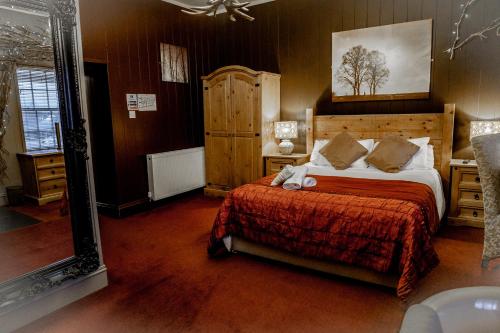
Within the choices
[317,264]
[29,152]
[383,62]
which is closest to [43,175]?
[29,152]

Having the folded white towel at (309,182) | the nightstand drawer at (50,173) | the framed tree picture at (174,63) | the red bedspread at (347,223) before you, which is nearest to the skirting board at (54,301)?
the nightstand drawer at (50,173)

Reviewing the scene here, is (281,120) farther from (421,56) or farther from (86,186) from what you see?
(86,186)

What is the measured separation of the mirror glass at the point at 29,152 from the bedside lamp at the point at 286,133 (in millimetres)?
3048

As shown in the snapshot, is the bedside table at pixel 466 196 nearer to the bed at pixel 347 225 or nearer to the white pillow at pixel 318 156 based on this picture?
the bed at pixel 347 225

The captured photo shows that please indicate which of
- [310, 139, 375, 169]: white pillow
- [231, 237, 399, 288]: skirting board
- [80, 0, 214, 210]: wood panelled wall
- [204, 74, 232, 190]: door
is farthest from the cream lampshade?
[80, 0, 214, 210]: wood panelled wall

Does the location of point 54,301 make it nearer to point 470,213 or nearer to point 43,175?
point 43,175

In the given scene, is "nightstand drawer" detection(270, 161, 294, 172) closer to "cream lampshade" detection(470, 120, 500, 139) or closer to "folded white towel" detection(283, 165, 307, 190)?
"folded white towel" detection(283, 165, 307, 190)

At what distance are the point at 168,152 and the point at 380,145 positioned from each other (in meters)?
2.84

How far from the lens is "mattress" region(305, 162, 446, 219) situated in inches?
133

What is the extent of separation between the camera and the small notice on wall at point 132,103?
4.48m

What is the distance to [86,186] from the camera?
2.51m

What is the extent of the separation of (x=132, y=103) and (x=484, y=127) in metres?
4.11

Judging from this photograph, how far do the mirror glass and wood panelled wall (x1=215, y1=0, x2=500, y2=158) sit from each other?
11.4 ft

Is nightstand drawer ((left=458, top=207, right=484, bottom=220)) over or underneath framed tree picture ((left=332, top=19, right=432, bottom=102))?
underneath
